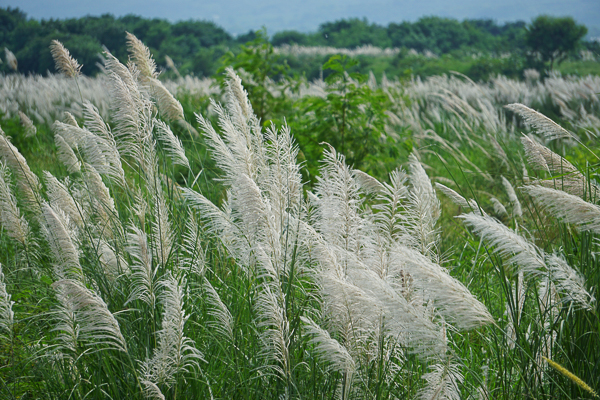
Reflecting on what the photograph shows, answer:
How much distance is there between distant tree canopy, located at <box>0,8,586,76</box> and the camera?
17016mm

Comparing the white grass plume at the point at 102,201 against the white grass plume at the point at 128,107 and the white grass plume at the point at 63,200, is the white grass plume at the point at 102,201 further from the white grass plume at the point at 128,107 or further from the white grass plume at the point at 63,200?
the white grass plume at the point at 128,107

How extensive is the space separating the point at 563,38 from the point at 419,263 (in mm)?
19154

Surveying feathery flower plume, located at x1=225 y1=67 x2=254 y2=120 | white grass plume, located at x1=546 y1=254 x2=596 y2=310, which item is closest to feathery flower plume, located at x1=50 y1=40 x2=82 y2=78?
feathery flower plume, located at x1=225 y1=67 x2=254 y2=120

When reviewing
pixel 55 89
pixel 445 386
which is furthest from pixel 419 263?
pixel 55 89

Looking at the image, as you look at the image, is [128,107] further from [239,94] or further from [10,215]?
[10,215]

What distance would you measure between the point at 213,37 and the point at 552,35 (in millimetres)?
16270

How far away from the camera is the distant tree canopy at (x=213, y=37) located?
17.0m

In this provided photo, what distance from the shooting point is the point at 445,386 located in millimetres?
1533

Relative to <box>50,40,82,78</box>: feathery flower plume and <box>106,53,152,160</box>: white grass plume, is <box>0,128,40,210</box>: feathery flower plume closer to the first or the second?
<box>50,40,82,78</box>: feathery flower plume

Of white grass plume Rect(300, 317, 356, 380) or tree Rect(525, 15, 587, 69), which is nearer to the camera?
white grass plume Rect(300, 317, 356, 380)

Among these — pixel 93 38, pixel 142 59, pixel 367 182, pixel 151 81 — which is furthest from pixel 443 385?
pixel 93 38

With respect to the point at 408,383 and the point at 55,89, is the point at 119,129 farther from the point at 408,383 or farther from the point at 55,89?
the point at 55,89

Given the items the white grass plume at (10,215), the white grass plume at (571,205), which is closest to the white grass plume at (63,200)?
the white grass plume at (10,215)

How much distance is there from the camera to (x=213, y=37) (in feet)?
85.7
